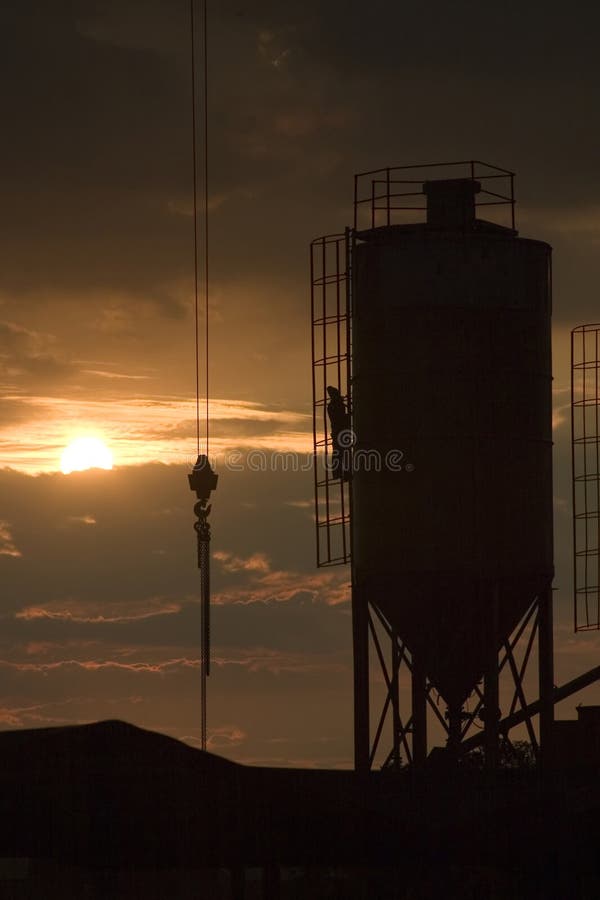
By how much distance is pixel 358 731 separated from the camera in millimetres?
36844

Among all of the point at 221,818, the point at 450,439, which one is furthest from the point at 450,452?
the point at 221,818

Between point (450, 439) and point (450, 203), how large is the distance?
5267mm

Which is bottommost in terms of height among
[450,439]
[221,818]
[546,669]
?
[221,818]

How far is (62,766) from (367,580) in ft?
42.2

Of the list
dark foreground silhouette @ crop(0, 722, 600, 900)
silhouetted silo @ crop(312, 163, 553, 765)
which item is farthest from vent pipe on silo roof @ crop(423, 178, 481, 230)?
dark foreground silhouette @ crop(0, 722, 600, 900)

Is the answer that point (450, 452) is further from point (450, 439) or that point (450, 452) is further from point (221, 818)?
point (221, 818)

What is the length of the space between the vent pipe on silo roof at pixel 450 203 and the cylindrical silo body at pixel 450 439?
67cm

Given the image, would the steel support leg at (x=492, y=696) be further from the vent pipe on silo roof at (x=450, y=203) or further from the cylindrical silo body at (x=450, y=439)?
the vent pipe on silo roof at (x=450, y=203)

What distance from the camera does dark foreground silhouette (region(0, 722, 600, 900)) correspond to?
2378 cm

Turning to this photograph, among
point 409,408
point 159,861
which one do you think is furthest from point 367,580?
point 159,861

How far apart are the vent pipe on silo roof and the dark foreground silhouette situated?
1235 centimetres

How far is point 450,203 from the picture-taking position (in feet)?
122

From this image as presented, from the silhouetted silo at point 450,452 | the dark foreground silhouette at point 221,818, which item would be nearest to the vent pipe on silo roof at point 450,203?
the silhouetted silo at point 450,452

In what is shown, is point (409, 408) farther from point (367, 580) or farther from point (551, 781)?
point (551, 781)
